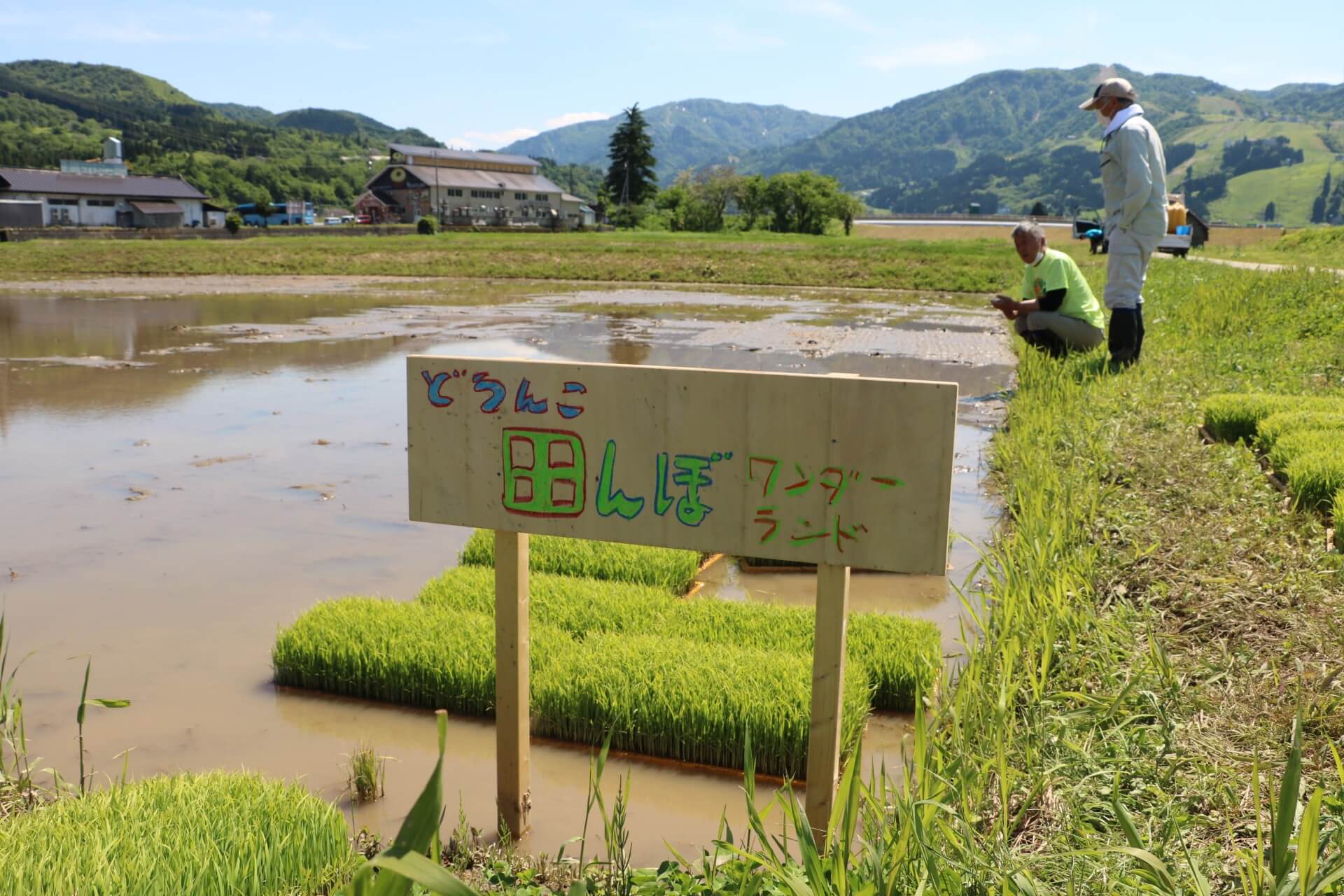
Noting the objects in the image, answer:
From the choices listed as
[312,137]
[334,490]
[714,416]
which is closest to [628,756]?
[714,416]

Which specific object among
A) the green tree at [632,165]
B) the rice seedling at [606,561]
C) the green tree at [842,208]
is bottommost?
the rice seedling at [606,561]

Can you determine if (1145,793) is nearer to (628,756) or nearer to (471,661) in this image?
(628,756)

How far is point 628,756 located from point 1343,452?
10.6 feet

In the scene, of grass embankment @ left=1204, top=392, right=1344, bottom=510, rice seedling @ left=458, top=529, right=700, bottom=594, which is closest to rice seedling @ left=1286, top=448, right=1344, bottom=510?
grass embankment @ left=1204, top=392, right=1344, bottom=510

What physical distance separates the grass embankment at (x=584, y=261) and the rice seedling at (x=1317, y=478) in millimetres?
23127

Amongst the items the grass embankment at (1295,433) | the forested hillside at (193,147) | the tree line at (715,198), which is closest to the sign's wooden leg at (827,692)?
the grass embankment at (1295,433)

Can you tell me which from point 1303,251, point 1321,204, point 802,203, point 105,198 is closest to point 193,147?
point 105,198

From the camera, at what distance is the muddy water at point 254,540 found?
321cm

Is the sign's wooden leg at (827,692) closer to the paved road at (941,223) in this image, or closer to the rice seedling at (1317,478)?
the rice seedling at (1317,478)

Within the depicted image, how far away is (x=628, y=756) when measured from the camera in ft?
10.8

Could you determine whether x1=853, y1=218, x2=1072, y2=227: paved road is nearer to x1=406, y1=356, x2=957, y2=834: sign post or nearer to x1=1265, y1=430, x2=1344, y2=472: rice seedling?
x1=1265, y1=430, x2=1344, y2=472: rice seedling

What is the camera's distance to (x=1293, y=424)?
498cm

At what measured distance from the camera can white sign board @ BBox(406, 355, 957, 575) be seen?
2.39 meters

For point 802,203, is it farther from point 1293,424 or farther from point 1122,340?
point 1293,424
